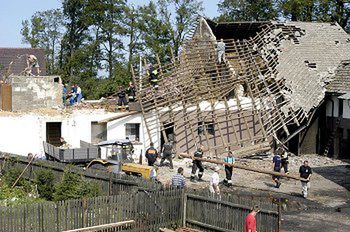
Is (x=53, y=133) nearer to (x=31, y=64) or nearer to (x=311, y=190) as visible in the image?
(x=31, y=64)

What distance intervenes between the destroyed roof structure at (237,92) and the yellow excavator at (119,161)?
14.4 ft

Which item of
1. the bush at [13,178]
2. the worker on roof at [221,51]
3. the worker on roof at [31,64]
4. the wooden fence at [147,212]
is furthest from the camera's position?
the worker on roof at [221,51]

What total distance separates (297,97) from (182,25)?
25777 mm

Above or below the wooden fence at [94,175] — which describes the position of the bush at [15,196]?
below

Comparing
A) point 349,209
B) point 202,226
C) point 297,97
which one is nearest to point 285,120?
point 297,97

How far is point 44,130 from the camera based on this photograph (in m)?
34.1

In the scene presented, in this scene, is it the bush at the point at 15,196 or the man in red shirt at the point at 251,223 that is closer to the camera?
the man in red shirt at the point at 251,223

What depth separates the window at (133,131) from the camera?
35.2 meters

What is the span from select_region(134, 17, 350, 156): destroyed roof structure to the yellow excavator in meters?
4.40

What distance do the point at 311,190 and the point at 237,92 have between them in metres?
Answer: 10.3

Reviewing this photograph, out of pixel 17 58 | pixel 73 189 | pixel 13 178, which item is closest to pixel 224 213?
pixel 73 189

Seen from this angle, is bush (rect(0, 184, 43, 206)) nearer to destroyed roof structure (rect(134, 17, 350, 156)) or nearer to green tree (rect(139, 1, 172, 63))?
destroyed roof structure (rect(134, 17, 350, 156))

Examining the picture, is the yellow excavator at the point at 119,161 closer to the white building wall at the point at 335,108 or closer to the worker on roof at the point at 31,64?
the worker on roof at the point at 31,64

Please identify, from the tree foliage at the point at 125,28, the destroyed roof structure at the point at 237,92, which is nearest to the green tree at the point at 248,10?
the tree foliage at the point at 125,28
